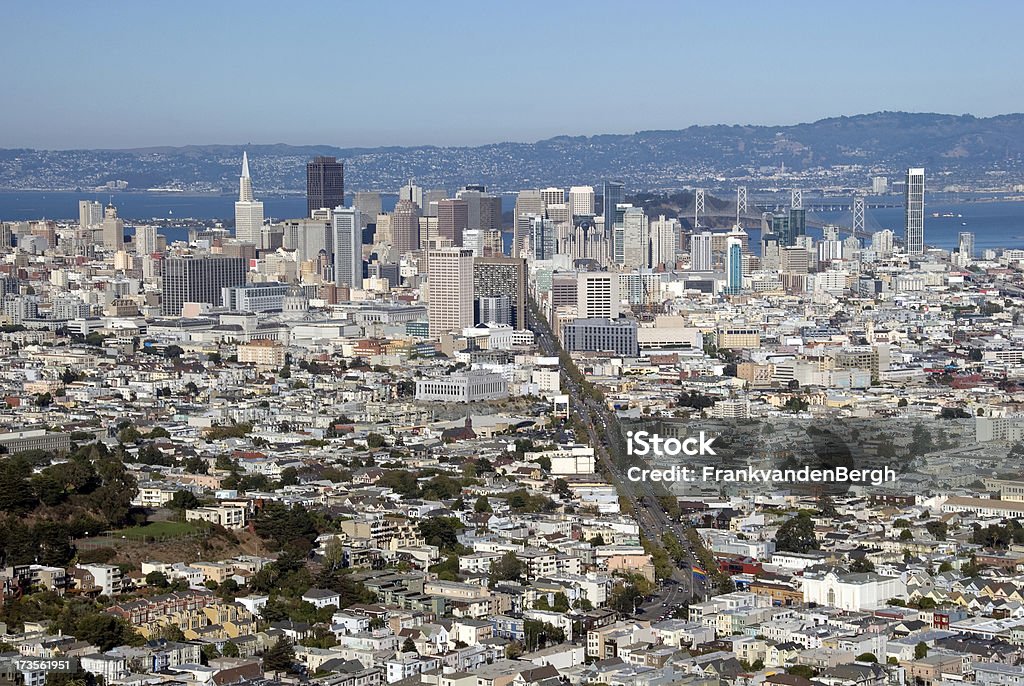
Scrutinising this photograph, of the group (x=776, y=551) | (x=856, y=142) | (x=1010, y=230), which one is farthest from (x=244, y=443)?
(x=856, y=142)

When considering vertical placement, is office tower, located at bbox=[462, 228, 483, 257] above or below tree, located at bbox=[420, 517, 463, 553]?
above

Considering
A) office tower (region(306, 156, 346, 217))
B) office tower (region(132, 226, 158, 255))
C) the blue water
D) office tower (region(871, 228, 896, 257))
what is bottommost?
the blue water

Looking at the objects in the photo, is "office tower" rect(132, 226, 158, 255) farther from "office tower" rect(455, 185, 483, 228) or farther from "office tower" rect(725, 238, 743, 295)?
"office tower" rect(725, 238, 743, 295)

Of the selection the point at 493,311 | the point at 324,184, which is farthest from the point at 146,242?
the point at 493,311

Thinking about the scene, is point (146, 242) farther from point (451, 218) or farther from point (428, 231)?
point (451, 218)

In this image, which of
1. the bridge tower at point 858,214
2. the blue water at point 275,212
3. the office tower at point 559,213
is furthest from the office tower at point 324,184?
the bridge tower at point 858,214

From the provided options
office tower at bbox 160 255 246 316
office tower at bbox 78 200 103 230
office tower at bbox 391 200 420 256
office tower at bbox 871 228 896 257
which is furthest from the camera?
office tower at bbox 78 200 103 230

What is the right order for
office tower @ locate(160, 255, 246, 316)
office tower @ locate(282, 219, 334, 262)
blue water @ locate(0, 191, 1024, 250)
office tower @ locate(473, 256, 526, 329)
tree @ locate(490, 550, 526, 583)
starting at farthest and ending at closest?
1. blue water @ locate(0, 191, 1024, 250)
2. office tower @ locate(282, 219, 334, 262)
3. office tower @ locate(160, 255, 246, 316)
4. office tower @ locate(473, 256, 526, 329)
5. tree @ locate(490, 550, 526, 583)

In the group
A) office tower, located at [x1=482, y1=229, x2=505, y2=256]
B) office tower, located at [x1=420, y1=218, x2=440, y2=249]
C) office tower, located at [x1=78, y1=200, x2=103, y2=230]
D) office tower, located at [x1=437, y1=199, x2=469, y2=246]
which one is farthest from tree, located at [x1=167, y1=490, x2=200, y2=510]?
office tower, located at [x1=78, y1=200, x2=103, y2=230]
